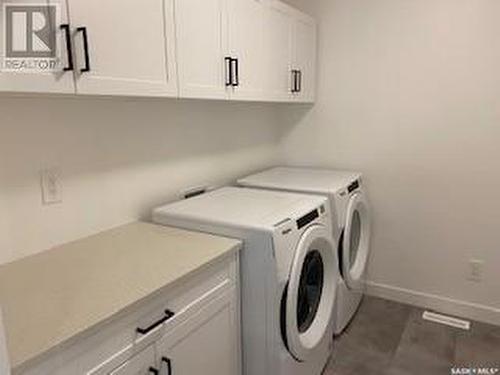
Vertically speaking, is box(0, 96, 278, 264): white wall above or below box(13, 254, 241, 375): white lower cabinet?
above

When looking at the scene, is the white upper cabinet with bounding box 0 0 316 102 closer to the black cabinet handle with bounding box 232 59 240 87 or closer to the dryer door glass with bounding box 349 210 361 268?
the black cabinet handle with bounding box 232 59 240 87

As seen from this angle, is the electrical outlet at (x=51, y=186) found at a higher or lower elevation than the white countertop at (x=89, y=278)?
higher

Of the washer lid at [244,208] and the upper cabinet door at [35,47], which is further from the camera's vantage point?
the washer lid at [244,208]

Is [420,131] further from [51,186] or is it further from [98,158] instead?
[51,186]

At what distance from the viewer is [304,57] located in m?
2.52

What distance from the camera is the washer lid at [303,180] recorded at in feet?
6.91

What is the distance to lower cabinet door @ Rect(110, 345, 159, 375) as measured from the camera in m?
1.02

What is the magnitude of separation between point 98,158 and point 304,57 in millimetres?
1593

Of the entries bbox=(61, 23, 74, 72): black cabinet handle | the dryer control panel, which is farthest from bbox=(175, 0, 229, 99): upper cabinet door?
the dryer control panel

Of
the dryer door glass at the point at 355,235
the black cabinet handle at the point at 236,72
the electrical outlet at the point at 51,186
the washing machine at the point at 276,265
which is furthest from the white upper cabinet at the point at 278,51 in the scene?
the electrical outlet at the point at 51,186

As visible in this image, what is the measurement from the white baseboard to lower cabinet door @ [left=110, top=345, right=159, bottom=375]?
6.68 feet

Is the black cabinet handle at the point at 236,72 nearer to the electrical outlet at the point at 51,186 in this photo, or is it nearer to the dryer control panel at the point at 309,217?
the dryer control panel at the point at 309,217
